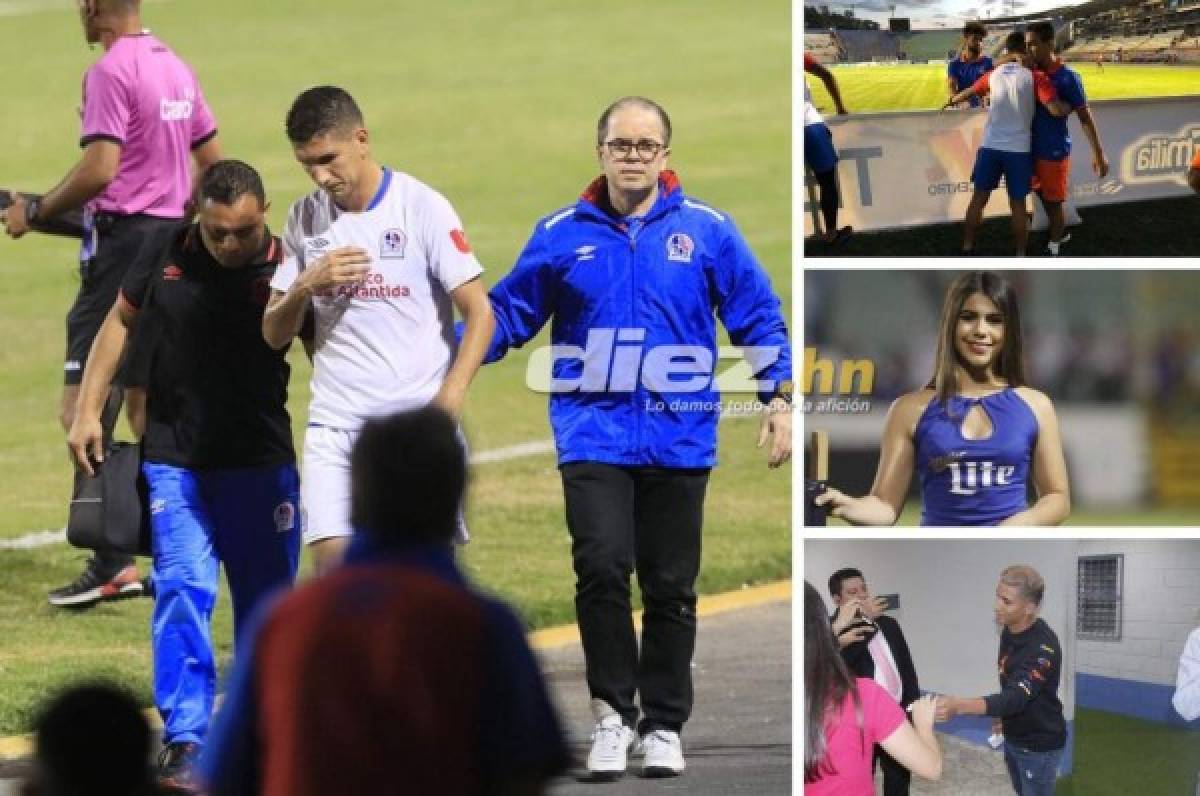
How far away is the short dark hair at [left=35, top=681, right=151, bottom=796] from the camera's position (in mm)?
3801

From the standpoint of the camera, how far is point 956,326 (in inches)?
283

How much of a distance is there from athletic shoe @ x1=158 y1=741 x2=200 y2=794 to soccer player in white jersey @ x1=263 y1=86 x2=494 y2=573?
1.89 ft

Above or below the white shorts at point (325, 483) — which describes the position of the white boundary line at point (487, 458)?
below

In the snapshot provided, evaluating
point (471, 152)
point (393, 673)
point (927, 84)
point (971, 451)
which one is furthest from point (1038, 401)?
point (471, 152)

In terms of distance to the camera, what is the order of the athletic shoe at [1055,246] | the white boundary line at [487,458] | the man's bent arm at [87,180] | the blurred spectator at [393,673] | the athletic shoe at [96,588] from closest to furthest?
the blurred spectator at [393,673] → the athletic shoe at [1055,246] → the man's bent arm at [87,180] → the athletic shoe at [96,588] → the white boundary line at [487,458]

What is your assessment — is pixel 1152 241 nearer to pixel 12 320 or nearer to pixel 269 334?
pixel 269 334

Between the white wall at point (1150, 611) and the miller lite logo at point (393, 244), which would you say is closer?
the miller lite logo at point (393, 244)

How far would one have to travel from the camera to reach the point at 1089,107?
724 centimetres

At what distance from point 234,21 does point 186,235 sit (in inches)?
562

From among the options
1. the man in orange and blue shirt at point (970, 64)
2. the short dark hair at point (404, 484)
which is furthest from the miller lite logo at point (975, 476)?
the short dark hair at point (404, 484)

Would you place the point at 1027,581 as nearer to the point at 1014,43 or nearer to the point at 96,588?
the point at 1014,43

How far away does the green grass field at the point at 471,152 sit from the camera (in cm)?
1038

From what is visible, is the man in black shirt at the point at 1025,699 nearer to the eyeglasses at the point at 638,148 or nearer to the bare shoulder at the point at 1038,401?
the bare shoulder at the point at 1038,401

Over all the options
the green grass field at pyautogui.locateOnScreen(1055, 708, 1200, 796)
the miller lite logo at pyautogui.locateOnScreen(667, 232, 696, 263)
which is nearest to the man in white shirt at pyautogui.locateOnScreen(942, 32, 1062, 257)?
the miller lite logo at pyautogui.locateOnScreen(667, 232, 696, 263)
